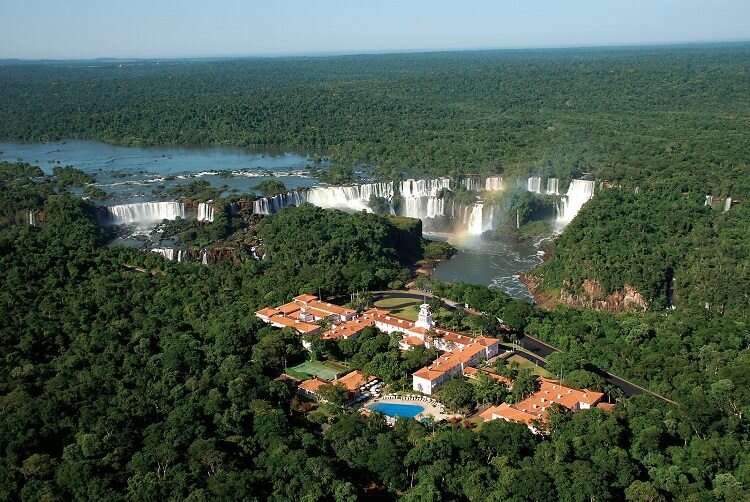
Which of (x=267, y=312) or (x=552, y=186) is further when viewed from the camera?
(x=552, y=186)

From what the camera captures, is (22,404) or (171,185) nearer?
(22,404)

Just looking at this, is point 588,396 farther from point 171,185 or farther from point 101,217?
point 171,185

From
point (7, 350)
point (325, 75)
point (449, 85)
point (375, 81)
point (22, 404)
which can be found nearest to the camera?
point (22, 404)

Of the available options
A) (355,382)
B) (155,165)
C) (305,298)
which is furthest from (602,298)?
(155,165)

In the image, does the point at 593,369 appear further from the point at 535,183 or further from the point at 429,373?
the point at 535,183

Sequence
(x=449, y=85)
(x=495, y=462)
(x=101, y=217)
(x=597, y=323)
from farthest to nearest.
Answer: (x=449, y=85) < (x=101, y=217) < (x=597, y=323) < (x=495, y=462)

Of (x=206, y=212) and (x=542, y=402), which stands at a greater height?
(x=206, y=212)

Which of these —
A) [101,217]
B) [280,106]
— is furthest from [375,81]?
[101,217]
